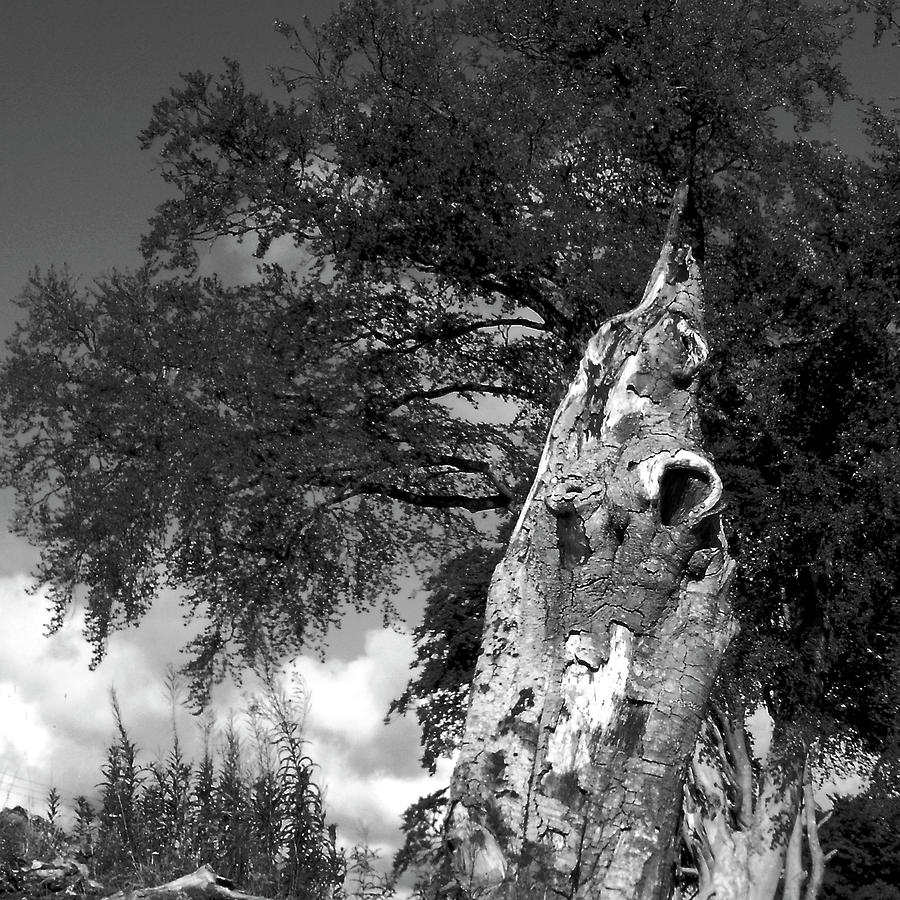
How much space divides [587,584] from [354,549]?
14.2m

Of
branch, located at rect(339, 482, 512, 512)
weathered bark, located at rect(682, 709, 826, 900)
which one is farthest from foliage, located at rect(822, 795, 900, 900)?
branch, located at rect(339, 482, 512, 512)

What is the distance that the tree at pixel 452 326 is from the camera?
16906 mm

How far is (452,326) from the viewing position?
2008cm

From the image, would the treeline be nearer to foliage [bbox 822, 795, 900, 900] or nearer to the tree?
the tree

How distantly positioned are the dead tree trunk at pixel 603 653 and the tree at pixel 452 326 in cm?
943

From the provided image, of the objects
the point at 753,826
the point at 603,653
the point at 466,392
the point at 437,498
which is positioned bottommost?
the point at 603,653

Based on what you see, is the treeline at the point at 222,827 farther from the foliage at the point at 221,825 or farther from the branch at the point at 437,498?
the branch at the point at 437,498

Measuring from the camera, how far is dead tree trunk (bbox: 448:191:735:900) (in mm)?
6188

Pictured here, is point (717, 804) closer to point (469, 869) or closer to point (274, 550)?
point (274, 550)

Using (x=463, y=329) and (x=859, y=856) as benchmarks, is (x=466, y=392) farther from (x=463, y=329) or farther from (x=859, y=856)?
(x=859, y=856)

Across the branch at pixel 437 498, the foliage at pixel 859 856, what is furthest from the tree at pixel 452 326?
the foliage at pixel 859 856

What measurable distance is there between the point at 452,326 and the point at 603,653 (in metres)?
14.0

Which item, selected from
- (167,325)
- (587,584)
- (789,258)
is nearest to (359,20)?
(167,325)

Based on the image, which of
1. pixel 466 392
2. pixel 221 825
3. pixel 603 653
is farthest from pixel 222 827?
pixel 466 392
